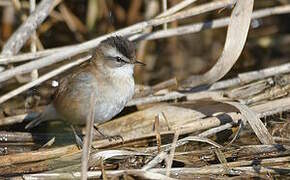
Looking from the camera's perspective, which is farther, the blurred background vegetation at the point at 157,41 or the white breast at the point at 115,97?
the blurred background vegetation at the point at 157,41

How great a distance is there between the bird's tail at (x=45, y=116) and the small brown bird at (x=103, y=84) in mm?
315

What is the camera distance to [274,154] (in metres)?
5.22

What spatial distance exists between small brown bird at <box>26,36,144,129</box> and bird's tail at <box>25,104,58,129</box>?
0.32m

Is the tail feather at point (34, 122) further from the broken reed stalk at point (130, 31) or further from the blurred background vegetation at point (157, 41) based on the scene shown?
the blurred background vegetation at point (157, 41)

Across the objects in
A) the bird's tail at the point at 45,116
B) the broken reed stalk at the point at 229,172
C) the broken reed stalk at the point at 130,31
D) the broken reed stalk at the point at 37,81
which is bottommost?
the broken reed stalk at the point at 229,172

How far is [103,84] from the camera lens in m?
5.68

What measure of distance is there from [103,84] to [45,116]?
97 centimetres

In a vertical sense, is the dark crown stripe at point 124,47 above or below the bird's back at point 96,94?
above

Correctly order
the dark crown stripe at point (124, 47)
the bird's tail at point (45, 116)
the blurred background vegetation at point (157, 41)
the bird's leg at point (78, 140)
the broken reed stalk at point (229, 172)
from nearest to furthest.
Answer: the broken reed stalk at point (229, 172)
the dark crown stripe at point (124, 47)
the bird's leg at point (78, 140)
the bird's tail at point (45, 116)
the blurred background vegetation at point (157, 41)

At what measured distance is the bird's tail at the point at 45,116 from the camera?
20.6 ft

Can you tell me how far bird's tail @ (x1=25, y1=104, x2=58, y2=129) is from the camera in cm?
627

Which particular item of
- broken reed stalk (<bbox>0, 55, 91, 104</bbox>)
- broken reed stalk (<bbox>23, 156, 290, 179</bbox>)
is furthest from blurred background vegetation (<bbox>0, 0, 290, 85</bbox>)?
broken reed stalk (<bbox>23, 156, 290, 179</bbox>)

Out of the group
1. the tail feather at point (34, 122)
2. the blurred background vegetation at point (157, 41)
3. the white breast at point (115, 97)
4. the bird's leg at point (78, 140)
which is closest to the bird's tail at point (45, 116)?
the tail feather at point (34, 122)

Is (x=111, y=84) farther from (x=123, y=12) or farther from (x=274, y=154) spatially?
(x=123, y=12)
